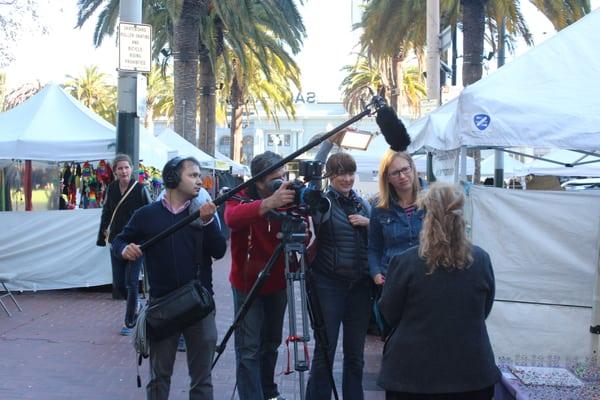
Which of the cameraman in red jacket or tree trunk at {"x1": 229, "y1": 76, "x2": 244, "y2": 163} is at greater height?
tree trunk at {"x1": 229, "y1": 76, "x2": 244, "y2": 163}

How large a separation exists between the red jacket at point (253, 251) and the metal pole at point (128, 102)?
16.8 feet

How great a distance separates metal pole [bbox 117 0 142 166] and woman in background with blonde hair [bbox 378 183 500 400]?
6.80 metres

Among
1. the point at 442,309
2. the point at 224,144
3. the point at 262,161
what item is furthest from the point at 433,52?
the point at 224,144

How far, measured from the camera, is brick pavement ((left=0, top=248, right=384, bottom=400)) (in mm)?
5371

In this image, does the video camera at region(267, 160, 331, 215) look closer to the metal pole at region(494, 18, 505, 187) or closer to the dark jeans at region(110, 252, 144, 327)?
the dark jeans at region(110, 252, 144, 327)

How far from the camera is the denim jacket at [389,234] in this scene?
4.08 metres

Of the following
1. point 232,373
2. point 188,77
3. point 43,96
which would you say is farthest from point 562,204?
point 188,77

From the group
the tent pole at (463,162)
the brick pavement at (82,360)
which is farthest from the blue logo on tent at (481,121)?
the brick pavement at (82,360)

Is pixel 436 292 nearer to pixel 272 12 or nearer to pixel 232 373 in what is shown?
pixel 232 373

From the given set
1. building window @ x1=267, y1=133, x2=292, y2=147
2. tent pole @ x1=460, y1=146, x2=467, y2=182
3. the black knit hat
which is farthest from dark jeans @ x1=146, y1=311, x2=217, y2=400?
building window @ x1=267, y1=133, x2=292, y2=147

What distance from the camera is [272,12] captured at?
58.9ft

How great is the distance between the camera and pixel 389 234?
13.4 feet

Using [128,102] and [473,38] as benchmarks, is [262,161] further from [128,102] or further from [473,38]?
[473,38]

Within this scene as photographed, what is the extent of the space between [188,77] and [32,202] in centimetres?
670
